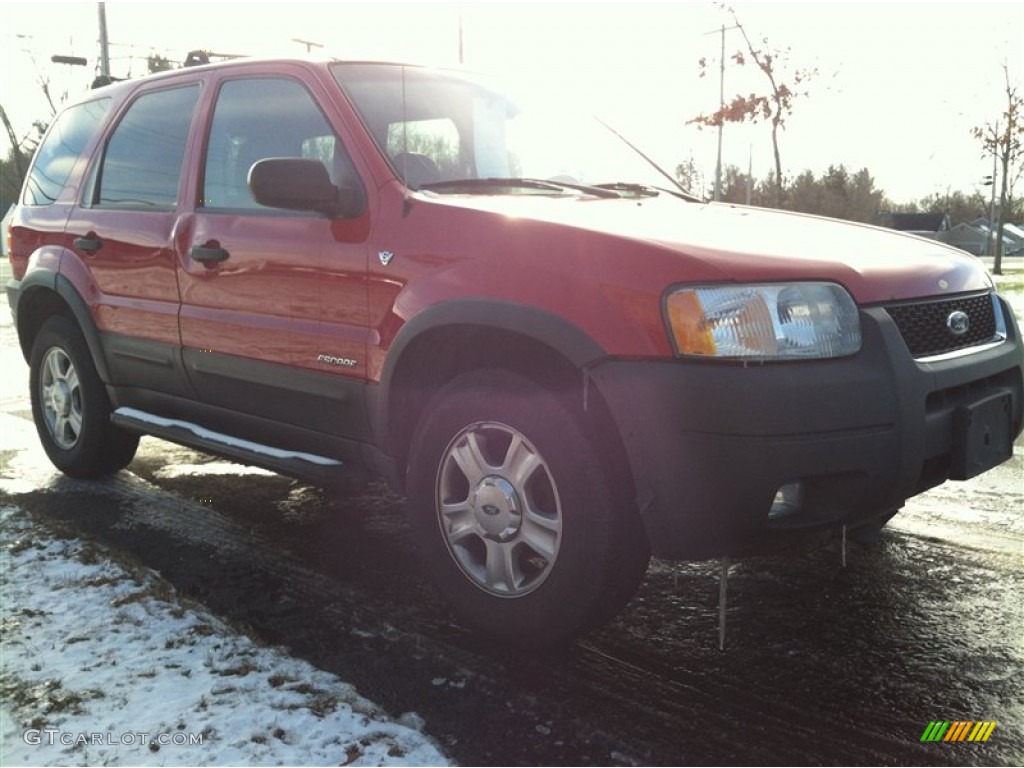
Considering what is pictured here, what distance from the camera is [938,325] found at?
2.87 m

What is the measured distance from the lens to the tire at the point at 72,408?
15.9 ft

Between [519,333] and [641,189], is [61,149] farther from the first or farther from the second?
[519,333]

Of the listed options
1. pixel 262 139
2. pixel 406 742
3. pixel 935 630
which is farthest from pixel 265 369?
pixel 935 630

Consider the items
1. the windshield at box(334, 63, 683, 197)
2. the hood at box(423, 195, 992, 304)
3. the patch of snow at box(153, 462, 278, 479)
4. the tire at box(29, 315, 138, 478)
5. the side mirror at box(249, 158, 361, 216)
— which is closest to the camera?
the hood at box(423, 195, 992, 304)

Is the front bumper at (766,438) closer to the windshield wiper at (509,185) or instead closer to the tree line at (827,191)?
the windshield wiper at (509,185)

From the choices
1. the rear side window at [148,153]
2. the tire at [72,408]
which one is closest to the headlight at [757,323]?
the rear side window at [148,153]

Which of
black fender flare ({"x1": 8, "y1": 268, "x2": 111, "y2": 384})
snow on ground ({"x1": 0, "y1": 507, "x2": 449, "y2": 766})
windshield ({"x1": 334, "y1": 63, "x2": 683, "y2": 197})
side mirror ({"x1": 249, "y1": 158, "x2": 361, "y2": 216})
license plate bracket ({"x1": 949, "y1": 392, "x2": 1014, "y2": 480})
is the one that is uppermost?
windshield ({"x1": 334, "y1": 63, "x2": 683, "y2": 197})

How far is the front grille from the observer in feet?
9.02

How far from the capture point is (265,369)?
12.1 feet

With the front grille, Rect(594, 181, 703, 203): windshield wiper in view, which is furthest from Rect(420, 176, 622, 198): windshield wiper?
the front grille

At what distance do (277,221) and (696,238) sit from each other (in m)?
1.67

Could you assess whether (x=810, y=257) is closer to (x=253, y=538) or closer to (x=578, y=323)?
(x=578, y=323)

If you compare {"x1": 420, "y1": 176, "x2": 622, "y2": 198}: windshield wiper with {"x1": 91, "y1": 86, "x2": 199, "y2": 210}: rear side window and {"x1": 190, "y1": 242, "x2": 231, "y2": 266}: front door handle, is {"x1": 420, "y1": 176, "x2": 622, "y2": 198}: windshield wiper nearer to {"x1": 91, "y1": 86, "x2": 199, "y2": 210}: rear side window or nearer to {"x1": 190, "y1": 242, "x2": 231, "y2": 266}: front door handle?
{"x1": 190, "y1": 242, "x2": 231, "y2": 266}: front door handle

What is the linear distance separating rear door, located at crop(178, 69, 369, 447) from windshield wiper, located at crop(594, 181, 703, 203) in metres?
1.06
